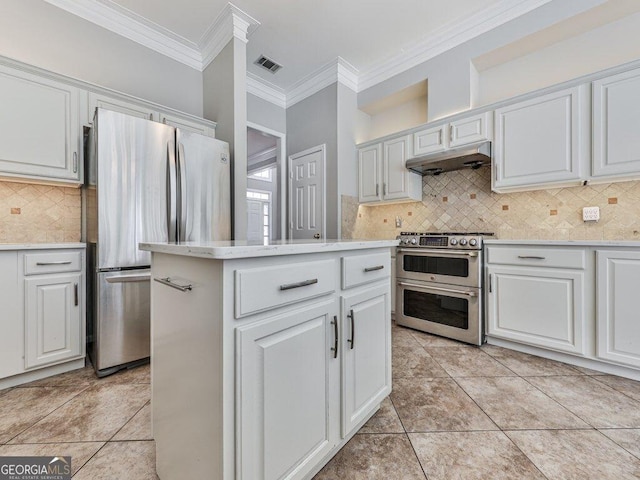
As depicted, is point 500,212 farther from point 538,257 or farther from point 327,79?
point 327,79

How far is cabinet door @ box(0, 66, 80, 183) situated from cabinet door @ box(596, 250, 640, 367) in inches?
151

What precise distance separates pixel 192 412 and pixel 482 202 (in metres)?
3.08

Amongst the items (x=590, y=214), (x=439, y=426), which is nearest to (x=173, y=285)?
(x=439, y=426)

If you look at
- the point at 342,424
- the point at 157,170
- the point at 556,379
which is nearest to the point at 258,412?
the point at 342,424

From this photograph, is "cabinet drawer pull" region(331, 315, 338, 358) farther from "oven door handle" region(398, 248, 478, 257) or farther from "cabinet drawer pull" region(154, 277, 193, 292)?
"oven door handle" region(398, 248, 478, 257)

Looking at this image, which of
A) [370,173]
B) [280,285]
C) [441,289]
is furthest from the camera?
[370,173]

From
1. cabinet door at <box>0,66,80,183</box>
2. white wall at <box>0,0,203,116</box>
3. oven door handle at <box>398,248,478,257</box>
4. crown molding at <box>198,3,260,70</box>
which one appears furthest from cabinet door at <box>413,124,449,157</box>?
cabinet door at <box>0,66,80,183</box>

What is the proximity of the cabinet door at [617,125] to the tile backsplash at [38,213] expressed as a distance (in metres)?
4.14

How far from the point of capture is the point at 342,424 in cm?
114

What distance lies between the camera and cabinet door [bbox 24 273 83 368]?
5.98 feet

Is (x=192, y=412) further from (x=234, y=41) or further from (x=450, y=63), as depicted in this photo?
(x=450, y=63)

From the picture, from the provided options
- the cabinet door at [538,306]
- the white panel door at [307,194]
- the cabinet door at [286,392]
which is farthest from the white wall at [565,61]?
the cabinet door at [286,392]

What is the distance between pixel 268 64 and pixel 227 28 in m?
0.79

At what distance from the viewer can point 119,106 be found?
2279 millimetres
